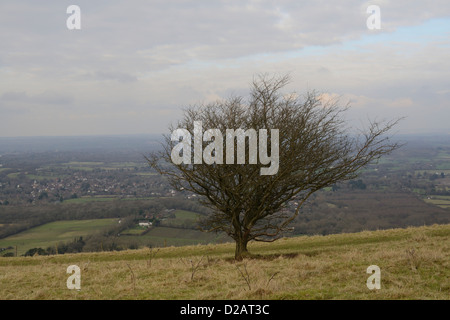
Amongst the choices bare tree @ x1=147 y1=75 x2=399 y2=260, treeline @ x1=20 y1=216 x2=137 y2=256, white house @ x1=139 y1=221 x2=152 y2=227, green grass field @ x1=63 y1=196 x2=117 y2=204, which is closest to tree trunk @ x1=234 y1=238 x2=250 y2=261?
bare tree @ x1=147 y1=75 x2=399 y2=260

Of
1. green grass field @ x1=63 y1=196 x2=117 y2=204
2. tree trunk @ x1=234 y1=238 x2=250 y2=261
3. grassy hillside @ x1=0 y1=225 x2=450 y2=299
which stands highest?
grassy hillside @ x1=0 y1=225 x2=450 y2=299

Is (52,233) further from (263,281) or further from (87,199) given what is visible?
(263,281)

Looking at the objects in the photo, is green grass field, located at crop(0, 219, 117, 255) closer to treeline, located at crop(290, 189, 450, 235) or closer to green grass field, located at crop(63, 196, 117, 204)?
green grass field, located at crop(63, 196, 117, 204)

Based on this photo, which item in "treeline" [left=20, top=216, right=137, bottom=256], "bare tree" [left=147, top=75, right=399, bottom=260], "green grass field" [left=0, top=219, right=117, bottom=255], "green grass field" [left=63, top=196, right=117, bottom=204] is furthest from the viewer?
"green grass field" [left=63, top=196, right=117, bottom=204]

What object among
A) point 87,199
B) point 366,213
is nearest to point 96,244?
point 366,213

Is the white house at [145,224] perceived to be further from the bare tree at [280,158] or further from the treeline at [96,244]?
the bare tree at [280,158]
